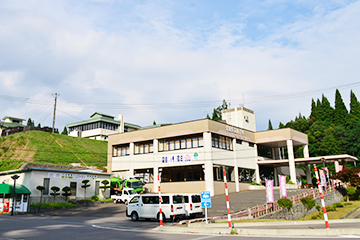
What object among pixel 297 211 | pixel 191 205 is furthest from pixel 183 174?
pixel 191 205

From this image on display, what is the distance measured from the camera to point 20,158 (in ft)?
176

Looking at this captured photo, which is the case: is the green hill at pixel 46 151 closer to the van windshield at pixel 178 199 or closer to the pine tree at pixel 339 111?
the van windshield at pixel 178 199

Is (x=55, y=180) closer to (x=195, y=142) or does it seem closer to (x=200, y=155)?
(x=200, y=155)

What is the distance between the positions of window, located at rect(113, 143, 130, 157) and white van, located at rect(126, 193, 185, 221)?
28618mm

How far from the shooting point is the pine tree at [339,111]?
83.9 m

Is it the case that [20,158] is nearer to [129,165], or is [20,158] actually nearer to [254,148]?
[129,165]

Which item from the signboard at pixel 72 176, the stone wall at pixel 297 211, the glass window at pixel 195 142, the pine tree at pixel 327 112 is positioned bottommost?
the stone wall at pixel 297 211

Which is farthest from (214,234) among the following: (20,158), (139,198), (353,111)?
(353,111)

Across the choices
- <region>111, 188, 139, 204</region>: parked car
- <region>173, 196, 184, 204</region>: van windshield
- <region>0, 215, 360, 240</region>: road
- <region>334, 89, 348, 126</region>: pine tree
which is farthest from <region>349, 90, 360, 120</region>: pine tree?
<region>0, 215, 360, 240</region>: road

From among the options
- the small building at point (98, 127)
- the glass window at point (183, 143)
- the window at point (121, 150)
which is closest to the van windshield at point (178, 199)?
the glass window at point (183, 143)

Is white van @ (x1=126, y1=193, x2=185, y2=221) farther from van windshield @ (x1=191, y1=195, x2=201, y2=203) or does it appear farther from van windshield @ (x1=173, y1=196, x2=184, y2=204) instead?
van windshield @ (x1=191, y1=195, x2=201, y2=203)

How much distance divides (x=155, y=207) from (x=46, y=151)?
144 ft

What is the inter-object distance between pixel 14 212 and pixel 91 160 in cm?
3102

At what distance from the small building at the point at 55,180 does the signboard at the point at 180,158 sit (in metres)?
8.68
